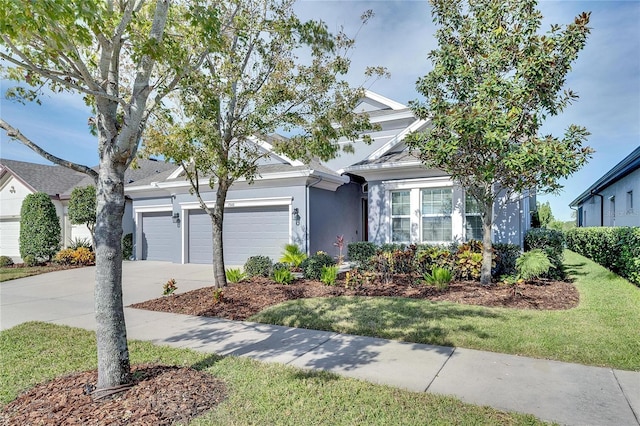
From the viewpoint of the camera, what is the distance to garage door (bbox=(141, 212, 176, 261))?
16.3 metres

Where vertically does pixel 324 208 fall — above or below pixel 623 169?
below

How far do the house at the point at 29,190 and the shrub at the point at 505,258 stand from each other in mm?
16821

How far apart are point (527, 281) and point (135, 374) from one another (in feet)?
28.0

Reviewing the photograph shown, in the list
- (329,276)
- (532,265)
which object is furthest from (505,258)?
(329,276)

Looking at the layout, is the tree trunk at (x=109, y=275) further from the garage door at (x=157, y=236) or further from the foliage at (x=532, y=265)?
the garage door at (x=157, y=236)

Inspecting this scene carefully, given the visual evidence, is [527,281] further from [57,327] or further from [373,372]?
[57,327]

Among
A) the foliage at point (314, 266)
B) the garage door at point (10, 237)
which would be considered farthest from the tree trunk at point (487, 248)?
the garage door at point (10, 237)

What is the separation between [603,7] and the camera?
8133mm

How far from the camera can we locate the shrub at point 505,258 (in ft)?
31.2

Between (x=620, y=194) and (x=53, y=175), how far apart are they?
27938 mm

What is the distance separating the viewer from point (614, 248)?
10.7 m

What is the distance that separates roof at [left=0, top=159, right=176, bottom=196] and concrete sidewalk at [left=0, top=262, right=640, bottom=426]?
13.2m

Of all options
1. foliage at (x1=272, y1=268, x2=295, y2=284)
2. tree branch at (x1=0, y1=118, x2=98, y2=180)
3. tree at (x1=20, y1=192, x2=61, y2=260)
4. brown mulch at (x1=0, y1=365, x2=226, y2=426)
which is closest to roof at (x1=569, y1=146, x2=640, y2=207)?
foliage at (x1=272, y1=268, x2=295, y2=284)

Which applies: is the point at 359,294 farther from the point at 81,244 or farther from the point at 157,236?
the point at 81,244
